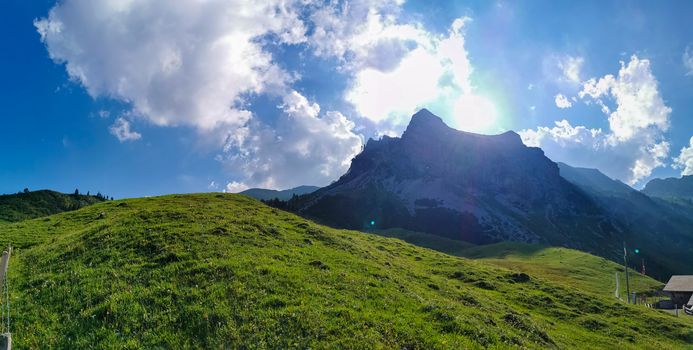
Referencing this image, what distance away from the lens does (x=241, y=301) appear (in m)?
19.5

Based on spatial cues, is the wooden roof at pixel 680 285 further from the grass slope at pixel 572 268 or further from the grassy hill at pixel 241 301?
the grassy hill at pixel 241 301

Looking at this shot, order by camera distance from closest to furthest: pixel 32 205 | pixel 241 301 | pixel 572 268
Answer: pixel 241 301
pixel 572 268
pixel 32 205


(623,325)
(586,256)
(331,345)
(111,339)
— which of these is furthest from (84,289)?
(586,256)

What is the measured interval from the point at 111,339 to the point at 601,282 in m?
101

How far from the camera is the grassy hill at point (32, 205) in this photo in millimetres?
97150

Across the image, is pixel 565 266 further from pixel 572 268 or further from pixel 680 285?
pixel 680 285

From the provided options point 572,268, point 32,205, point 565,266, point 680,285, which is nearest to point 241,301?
point 572,268

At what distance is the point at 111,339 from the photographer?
16.2 meters

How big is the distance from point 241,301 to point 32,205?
135499 mm

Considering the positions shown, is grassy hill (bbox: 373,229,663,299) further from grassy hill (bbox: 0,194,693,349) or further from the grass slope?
grassy hill (bbox: 0,194,693,349)

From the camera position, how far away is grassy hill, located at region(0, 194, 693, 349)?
55.8 ft

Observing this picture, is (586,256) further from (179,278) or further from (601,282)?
(179,278)

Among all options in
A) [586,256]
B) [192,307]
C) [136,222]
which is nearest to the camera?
[192,307]

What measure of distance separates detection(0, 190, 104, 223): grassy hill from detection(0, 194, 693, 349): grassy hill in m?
73.5
